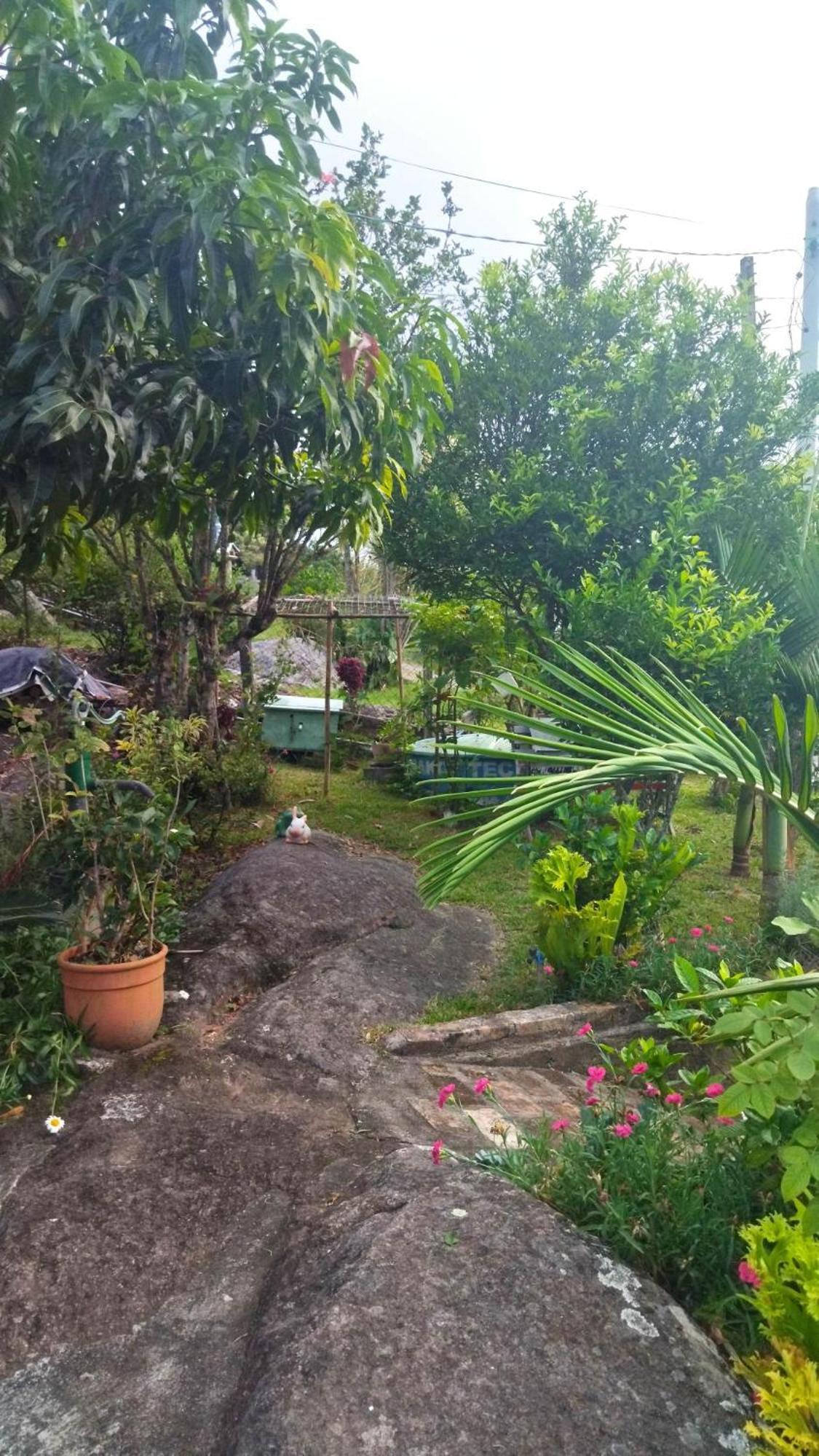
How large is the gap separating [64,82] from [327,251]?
85 centimetres

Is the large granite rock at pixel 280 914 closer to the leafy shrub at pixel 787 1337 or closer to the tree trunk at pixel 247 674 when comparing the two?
the tree trunk at pixel 247 674

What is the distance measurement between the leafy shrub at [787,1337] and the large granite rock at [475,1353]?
0.66 ft

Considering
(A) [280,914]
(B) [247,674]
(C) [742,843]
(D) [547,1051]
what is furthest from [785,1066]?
(B) [247,674]

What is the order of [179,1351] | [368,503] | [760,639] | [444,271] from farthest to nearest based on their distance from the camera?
[444,271]
[368,503]
[760,639]
[179,1351]

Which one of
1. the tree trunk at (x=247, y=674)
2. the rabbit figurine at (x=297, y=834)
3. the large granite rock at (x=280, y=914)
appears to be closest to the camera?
the large granite rock at (x=280, y=914)

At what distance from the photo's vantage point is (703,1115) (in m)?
2.28

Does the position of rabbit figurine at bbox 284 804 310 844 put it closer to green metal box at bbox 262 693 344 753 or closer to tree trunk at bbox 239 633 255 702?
tree trunk at bbox 239 633 255 702

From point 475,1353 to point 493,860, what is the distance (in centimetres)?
469

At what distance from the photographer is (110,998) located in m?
3.35

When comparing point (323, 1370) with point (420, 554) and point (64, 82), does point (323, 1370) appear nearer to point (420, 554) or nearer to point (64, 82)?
point (64, 82)

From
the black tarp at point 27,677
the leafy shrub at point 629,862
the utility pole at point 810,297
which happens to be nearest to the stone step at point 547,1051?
the leafy shrub at point 629,862

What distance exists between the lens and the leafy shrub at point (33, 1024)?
310cm

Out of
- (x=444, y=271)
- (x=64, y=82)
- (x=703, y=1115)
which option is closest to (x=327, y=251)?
(x=64, y=82)

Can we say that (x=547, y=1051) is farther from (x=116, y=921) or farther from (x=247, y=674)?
(x=247, y=674)
